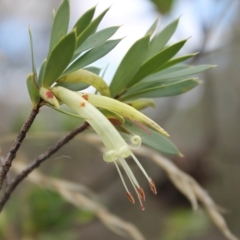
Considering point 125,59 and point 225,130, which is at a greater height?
point 125,59

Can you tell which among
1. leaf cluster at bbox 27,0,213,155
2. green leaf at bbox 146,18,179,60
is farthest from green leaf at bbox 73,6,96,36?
green leaf at bbox 146,18,179,60

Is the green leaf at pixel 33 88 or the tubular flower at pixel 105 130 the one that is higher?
the green leaf at pixel 33 88

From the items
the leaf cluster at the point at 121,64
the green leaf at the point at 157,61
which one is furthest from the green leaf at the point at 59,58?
the green leaf at the point at 157,61

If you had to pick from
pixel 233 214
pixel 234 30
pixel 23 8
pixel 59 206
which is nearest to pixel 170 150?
pixel 59 206

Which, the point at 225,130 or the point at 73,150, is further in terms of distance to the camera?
the point at 225,130

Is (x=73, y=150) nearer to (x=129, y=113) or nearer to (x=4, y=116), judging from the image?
(x=4, y=116)

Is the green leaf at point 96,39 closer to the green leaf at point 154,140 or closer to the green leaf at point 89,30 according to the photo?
the green leaf at point 89,30
